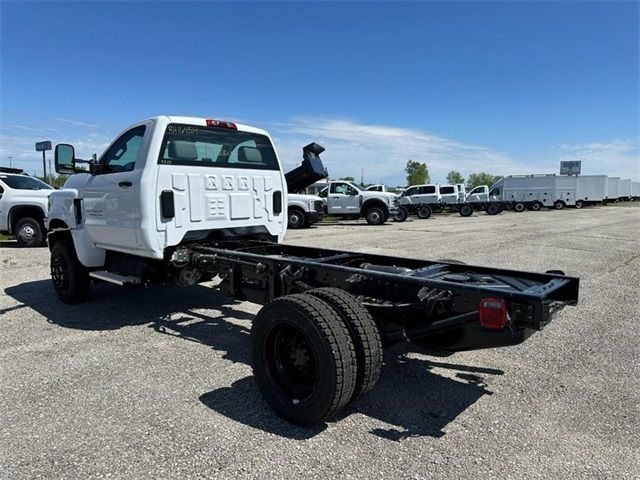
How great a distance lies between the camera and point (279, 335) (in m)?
3.40

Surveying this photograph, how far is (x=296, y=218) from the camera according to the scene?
19.7 meters

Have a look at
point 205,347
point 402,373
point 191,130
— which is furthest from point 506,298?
point 191,130

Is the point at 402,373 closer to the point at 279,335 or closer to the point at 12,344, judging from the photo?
the point at 279,335

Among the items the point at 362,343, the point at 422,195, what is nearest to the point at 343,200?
the point at 422,195

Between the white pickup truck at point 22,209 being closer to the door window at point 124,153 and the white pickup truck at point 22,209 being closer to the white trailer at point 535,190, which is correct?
the door window at point 124,153

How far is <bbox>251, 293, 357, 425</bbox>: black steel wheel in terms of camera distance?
2924mm

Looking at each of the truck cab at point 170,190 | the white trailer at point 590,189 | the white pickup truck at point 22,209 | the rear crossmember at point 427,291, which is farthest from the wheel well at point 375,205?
the white trailer at point 590,189

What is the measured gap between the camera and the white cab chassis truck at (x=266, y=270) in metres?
3.02

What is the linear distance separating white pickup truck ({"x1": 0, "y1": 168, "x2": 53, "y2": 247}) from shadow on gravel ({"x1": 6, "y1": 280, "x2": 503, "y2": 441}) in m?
6.55

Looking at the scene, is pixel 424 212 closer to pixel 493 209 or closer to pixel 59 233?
pixel 493 209

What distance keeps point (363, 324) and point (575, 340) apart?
3015 millimetres

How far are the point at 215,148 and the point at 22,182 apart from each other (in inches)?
401

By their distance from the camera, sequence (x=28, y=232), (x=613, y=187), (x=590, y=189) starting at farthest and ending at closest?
1. (x=613, y=187)
2. (x=590, y=189)
3. (x=28, y=232)

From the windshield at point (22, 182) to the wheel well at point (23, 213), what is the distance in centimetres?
61
